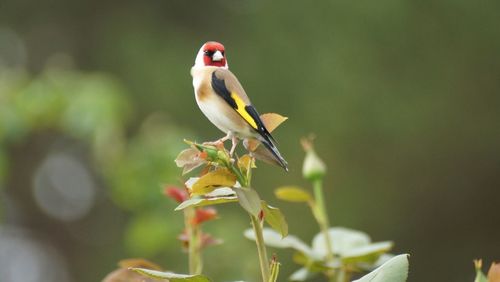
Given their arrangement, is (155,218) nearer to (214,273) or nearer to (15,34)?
(214,273)

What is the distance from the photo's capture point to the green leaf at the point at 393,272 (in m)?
0.84

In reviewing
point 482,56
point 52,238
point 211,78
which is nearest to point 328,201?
point 482,56

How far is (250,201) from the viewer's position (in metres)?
0.83

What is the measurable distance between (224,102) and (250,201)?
0.31 meters

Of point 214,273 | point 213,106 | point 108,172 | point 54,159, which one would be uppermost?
point 54,159

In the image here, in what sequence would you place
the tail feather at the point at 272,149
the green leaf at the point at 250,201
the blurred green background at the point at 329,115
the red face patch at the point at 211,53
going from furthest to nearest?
1. the blurred green background at the point at 329,115
2. the red face patch at the point at 211,53
3. the tail feather at the point at 272,149
4. the green leaf at the point at 250,201

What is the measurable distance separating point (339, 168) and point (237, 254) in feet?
14.0

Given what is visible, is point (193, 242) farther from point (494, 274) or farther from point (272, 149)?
point (494, 274)

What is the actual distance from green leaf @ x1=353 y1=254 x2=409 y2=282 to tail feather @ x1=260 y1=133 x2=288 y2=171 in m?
0.15

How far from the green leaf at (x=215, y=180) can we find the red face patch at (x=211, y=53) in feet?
1.07

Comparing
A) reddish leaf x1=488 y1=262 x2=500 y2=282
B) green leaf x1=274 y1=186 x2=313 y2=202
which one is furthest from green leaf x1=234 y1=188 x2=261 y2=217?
green leaf x1=274 y1=186 x2=313 y2=202

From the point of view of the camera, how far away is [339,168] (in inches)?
342

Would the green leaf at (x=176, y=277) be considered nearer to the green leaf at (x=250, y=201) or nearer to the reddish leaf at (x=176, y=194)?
the green leaf at (x=250, y=201)

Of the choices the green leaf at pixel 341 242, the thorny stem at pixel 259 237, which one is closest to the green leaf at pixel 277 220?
the thorny stem at pixel 259 237
